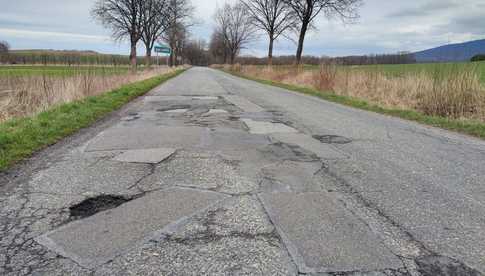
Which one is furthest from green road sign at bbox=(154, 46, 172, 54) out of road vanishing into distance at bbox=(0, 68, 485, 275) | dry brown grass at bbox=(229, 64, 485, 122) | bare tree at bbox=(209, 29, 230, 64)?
road vanishing into distance at bbox=(0, 68, 485, 275)

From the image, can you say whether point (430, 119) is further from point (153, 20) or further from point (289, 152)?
point (153, 20)

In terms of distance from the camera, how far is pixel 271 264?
2.22 m

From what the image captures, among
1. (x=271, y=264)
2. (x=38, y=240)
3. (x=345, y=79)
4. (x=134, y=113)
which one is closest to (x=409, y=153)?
(x=271, y=264)

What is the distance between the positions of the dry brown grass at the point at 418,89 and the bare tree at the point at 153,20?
59.5 feet

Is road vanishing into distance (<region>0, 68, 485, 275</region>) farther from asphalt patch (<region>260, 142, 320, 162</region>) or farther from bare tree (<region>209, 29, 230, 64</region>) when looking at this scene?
bare tree (<region>209, 29, 230, 64</region>)

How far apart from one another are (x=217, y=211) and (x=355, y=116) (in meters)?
7.49

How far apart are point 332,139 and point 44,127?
5.65 metres

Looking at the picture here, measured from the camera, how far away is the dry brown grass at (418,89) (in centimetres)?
951

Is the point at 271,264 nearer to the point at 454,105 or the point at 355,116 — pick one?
the point at 355,116

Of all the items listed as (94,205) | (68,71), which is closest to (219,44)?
(68,71)

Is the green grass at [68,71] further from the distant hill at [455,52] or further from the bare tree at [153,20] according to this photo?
the distant hill at [455,52]

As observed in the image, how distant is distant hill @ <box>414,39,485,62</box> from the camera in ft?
35.3

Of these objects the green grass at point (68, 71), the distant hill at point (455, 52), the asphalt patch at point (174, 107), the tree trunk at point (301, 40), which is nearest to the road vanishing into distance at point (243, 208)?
the asphalt patch at point (174, 107)

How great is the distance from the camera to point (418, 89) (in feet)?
37.3
